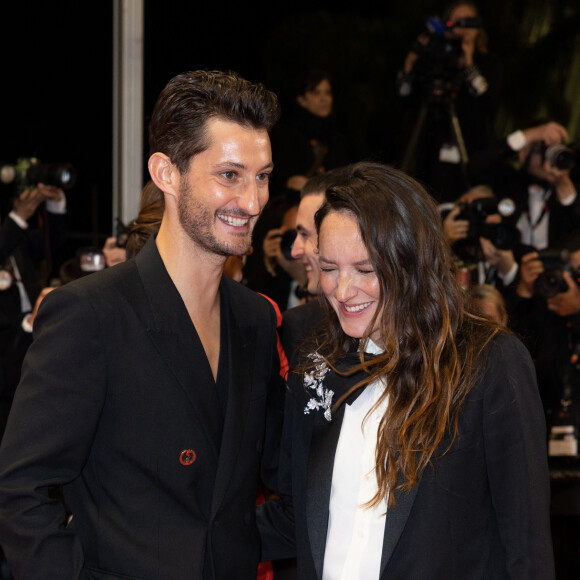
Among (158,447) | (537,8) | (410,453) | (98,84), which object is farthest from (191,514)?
(537,8)

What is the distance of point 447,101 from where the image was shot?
4.15m

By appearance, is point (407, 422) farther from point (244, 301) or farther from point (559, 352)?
point (559, 352)

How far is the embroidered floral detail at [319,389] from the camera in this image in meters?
1.82

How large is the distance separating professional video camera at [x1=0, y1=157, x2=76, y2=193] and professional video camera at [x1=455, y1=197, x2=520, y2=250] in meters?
1.83

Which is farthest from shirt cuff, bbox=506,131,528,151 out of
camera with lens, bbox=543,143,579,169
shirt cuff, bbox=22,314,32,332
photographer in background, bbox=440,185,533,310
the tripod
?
shirt cuff, bbox=22,314,32,332

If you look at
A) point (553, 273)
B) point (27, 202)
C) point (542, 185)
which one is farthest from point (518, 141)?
point (27, 202)

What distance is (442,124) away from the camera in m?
4.23

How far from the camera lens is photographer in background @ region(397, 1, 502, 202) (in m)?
4.09

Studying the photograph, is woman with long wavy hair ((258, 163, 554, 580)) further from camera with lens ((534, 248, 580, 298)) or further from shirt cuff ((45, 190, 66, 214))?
shirt cuff ((45, 190, 66, 214))

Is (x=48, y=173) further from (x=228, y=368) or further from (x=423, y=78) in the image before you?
(x=228, y=368)

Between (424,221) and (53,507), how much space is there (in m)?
0.93

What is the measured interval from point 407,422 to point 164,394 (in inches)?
19.0

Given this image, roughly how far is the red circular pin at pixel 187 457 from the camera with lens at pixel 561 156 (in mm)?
2758

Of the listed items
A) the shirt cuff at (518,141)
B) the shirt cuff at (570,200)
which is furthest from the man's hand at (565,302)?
the shirt cuff at (518,141)
